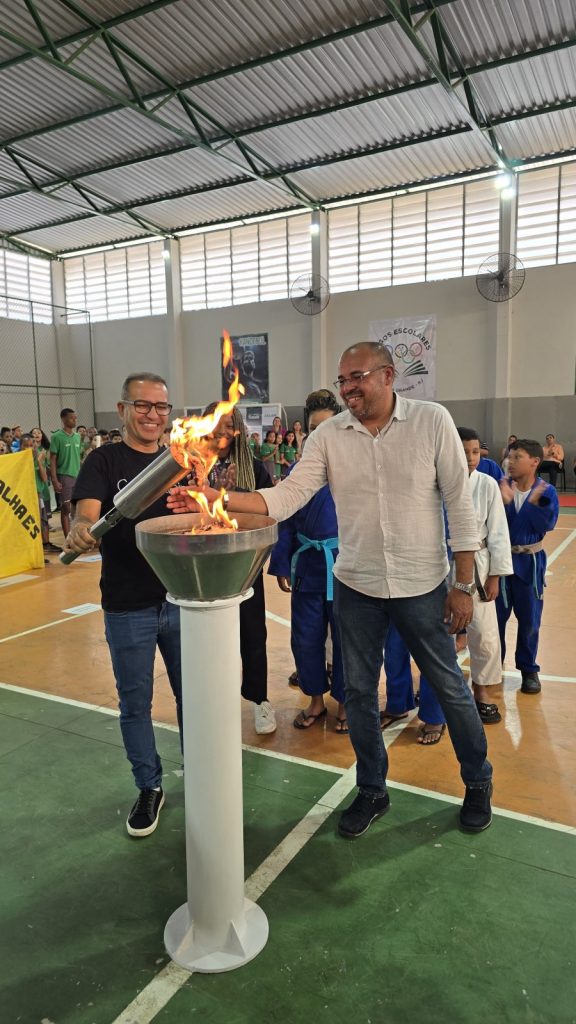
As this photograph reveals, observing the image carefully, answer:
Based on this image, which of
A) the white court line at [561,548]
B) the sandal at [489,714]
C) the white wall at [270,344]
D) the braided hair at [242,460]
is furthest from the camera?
the white wall at [270,344]

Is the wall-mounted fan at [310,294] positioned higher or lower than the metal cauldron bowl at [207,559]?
higher

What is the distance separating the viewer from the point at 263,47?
1020 cm

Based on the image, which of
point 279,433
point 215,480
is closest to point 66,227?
point 279,433

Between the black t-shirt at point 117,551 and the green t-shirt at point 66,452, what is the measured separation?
6914 millimetres

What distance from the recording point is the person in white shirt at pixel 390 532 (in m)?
2.43

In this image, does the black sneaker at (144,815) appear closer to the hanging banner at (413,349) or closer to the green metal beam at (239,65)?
the green metal beam at (239,65)

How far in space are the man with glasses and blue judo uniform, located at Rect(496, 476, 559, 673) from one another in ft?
7.46

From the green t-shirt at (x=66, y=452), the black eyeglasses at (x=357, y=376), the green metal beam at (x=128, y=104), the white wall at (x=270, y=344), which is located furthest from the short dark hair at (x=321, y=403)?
the white wall at (x=270, y=344)

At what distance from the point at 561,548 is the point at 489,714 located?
5.87 metres

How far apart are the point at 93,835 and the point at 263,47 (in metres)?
11.6

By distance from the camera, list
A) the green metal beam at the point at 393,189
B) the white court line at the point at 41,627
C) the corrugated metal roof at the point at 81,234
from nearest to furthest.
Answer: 1. the white court line at the point at 41,627
2. the green metal beam at the point at 393,189
3. the corrugated metal roof at the point at 81,234

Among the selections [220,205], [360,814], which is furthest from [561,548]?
[220,205]

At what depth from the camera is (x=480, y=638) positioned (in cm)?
367

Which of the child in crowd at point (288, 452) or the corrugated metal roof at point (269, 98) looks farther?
the child in crowd at point (288, 452)
